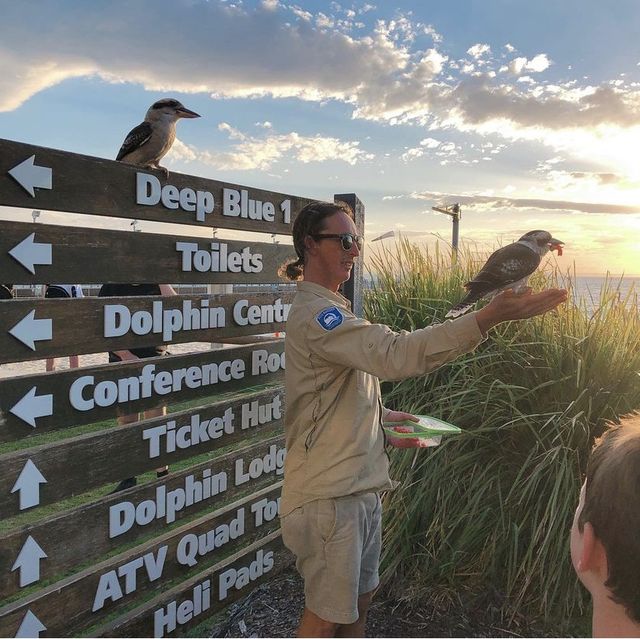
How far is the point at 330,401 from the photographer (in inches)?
79.9

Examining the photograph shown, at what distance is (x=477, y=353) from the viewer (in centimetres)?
382

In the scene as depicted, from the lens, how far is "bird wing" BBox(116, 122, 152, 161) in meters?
2.92

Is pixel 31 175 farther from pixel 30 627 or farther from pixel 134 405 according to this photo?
pixel 30 627

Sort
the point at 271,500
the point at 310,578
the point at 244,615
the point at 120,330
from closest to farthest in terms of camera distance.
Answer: the point at 310,578
the point at 120,330
the point at 244,615
the point at 271,500

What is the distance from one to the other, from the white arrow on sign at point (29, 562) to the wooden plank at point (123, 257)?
1.03 meters

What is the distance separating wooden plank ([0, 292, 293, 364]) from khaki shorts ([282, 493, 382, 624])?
3.82 feet

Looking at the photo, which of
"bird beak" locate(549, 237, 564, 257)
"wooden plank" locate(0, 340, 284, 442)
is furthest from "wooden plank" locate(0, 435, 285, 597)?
"bird beak" locate(549, 237, 564, 257)

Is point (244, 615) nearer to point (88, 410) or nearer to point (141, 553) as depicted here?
point (141, 553)

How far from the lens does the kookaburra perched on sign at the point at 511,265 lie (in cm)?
159

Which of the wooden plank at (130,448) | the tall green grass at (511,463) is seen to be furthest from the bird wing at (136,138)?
the tall green grass at (511,463)

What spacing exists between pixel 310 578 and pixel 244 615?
4.94ft

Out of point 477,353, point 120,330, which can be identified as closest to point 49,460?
point 120,330

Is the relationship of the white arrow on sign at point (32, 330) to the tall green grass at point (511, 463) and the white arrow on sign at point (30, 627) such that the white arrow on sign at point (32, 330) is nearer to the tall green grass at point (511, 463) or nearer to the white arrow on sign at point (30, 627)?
the white arrow on sign at point (30, 627)

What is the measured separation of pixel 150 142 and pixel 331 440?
178 cm
